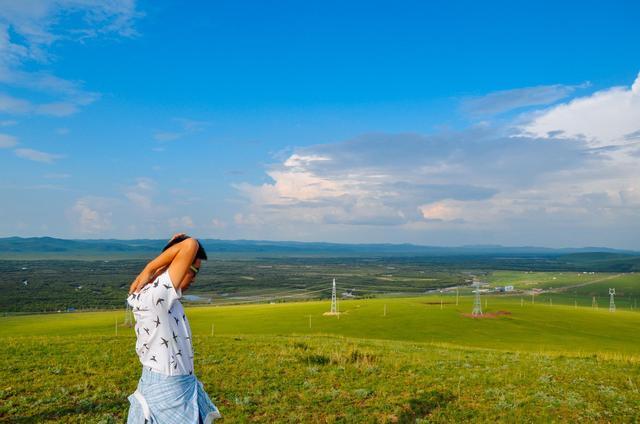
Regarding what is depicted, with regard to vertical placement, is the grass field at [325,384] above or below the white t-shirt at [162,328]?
below

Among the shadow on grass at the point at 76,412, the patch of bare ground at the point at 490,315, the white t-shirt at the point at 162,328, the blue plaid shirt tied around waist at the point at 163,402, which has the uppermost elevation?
the white t-shirt at the point at 162,328

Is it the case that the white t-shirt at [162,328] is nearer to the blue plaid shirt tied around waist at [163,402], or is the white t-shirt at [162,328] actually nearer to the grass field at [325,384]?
the blue plaid shirt tied around waist at [163,402]

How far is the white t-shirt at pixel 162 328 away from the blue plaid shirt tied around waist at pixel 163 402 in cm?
13

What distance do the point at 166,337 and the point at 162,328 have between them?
0.46ft

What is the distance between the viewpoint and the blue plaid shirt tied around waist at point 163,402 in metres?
5.75

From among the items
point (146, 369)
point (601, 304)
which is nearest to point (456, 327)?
point (146, 369)

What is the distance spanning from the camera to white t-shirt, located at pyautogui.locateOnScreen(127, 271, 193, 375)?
5.51 m

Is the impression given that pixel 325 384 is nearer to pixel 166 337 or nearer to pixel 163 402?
pixel 163 402

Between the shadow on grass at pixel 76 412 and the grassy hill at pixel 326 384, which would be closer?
the shadow on grass at pixel 76 412

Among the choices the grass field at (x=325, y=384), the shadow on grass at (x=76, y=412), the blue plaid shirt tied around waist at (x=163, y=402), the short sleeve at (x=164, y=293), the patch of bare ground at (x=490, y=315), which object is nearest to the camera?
the short sleeve at (x=164, y=293)

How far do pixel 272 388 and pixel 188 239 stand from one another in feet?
31.1

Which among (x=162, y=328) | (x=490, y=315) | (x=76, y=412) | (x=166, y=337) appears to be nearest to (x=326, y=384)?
(x=76, y=412)

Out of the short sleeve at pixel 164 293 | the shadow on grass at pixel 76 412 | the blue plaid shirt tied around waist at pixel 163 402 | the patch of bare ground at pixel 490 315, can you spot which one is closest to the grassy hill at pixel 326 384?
the shadow on grass at pixel 76 412

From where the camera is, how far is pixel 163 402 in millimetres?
5754
